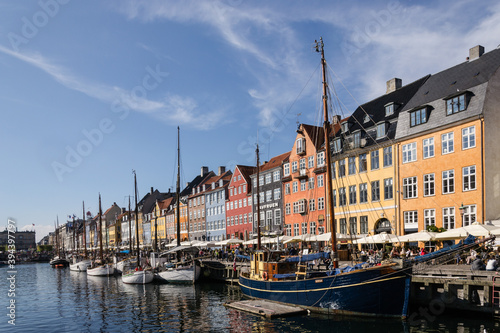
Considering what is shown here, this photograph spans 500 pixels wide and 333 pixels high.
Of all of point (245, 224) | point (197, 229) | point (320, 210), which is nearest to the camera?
point (320, 210)

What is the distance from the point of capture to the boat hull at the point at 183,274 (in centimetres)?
4934

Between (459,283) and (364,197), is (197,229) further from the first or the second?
(459,283)

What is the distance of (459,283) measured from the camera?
25.1 meters

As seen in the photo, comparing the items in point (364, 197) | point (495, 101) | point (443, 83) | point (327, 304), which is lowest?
point (327, 304)

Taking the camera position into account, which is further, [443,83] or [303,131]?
[303,131]

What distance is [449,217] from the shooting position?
39.1 meters

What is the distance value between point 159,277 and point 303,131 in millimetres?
25973

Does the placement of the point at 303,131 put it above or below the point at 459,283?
above

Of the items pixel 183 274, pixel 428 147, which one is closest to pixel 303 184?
pixel 183 274

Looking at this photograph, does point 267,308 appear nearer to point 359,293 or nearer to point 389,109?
point 359,293

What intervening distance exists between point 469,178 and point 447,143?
373 cm

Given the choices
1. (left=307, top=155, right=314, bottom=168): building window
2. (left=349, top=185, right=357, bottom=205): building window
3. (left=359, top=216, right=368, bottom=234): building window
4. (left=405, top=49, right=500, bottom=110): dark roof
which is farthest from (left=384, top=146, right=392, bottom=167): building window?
(left=307, top=155, right=314, bottom=168): building window

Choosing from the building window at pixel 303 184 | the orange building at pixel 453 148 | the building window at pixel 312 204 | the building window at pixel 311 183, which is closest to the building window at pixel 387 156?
the orange building at pixel 453 148

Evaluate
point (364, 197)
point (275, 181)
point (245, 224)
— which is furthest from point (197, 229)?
point (364, 197)
